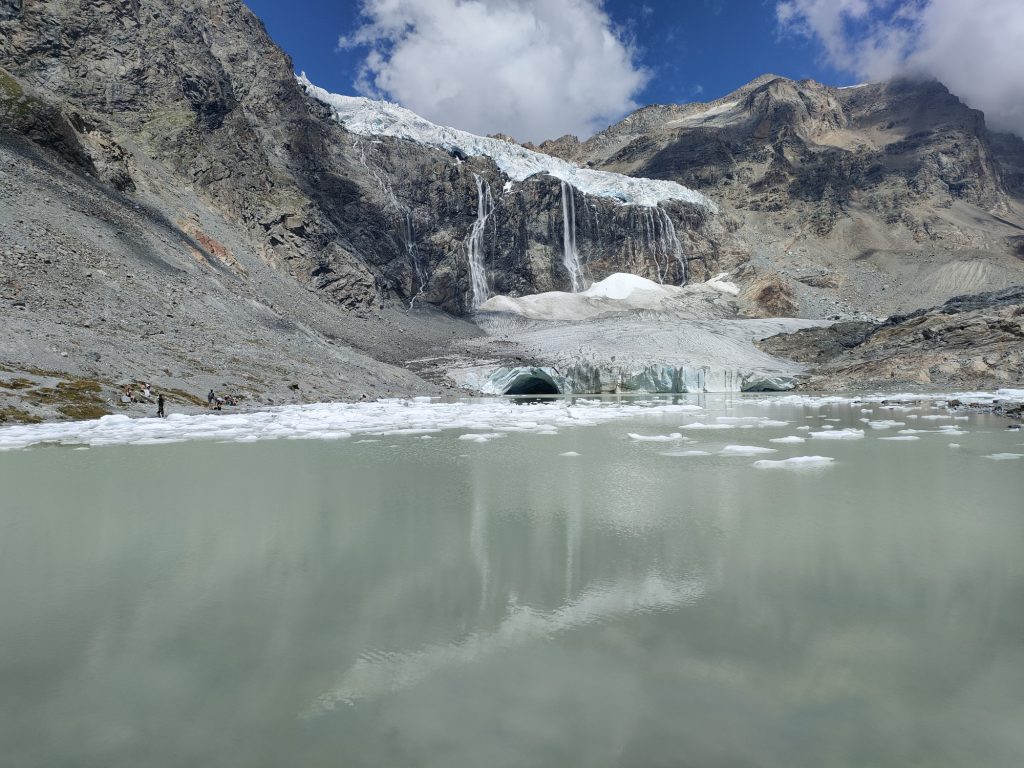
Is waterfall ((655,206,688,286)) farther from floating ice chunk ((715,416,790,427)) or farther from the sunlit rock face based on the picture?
floating ice chunk ((715,416,790,427))

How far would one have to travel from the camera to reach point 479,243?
2201 inches

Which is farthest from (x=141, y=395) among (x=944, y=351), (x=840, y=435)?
(x=944, y=351)

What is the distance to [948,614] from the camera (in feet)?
10.5

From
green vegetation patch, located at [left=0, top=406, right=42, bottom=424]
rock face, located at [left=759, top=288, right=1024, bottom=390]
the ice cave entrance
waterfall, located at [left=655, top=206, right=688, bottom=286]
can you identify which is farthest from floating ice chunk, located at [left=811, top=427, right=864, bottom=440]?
waterfall, located at [left=655, top=206, right=688, bottom=286]

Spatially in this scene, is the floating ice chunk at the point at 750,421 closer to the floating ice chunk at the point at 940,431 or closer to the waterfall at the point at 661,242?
the floating ice chunk at the point at 940,431

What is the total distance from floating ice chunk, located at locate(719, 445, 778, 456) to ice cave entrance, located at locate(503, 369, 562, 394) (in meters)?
23.1

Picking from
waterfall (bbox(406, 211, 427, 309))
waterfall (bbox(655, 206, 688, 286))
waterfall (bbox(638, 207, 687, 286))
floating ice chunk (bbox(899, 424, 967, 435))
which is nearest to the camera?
floating ice chunk (bbox(899, 424, 967, 435))

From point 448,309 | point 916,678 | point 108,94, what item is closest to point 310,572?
point 916,678

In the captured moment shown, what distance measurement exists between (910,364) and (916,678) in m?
31.9

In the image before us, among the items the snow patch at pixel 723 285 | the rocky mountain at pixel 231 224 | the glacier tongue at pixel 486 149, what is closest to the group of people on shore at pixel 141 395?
the rocky mountain at pixel 231 224

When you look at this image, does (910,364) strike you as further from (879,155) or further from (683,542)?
(879,155)

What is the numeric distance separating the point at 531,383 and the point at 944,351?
19940mm

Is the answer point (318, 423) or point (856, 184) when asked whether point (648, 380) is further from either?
point (856, 184)

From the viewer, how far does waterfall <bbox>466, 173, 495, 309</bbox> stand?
180ft
